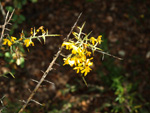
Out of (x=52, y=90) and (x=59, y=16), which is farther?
(x=59, y=16)

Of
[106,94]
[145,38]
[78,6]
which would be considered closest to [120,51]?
[145,38]

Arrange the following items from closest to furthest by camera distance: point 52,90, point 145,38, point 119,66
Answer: point 52,90 < point 119,66 < point 145,38

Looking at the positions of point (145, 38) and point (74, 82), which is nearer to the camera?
point (74, 82)

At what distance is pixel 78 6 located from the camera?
3.49 metres

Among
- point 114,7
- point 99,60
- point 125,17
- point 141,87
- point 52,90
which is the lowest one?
point 141,87

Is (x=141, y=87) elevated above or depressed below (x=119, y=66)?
below

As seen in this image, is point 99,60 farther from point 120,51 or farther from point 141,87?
point 141,87

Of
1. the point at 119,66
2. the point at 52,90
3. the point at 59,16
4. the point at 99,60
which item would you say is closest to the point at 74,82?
the point at 52,90

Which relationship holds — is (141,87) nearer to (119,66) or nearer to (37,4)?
(119,66)

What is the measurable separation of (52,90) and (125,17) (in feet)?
5.95

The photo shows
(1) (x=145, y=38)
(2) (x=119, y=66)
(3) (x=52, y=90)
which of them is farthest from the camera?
(1) (x=145, y=38)

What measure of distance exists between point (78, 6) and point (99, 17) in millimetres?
422

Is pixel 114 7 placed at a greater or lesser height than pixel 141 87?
greater

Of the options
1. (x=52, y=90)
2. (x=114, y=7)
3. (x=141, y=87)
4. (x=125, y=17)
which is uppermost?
(x=114, y=7)
